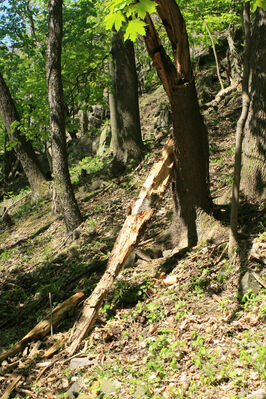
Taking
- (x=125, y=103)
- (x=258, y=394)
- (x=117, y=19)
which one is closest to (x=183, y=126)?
(x=117, y=19)

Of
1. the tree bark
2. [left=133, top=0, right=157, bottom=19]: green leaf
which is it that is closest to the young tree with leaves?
the tree bark

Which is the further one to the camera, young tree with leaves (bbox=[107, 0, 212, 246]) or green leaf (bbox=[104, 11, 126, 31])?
young tree with leaves (bbox=[107, 0, 212, 246])

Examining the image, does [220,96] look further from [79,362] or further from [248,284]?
[79,362]

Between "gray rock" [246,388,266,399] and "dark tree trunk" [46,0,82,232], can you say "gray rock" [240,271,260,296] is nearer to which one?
"gray rock" [246,388,266,399]

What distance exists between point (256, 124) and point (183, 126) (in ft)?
3.58

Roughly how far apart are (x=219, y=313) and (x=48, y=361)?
2.28 m

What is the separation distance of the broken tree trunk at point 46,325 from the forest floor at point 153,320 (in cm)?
11

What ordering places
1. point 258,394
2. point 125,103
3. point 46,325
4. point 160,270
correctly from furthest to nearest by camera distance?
point 125,103, point 160,270, point 46,325, point 258,394

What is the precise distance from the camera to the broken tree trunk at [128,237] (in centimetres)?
461

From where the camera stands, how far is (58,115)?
311 inches

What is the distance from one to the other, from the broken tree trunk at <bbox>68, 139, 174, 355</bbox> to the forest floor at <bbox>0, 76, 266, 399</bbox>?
19cm

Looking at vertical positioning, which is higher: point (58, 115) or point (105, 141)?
point (58, 115)

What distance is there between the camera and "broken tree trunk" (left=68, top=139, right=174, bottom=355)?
15.1 ft

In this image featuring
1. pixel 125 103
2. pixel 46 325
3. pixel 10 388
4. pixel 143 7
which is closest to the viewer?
pixel 143 7
